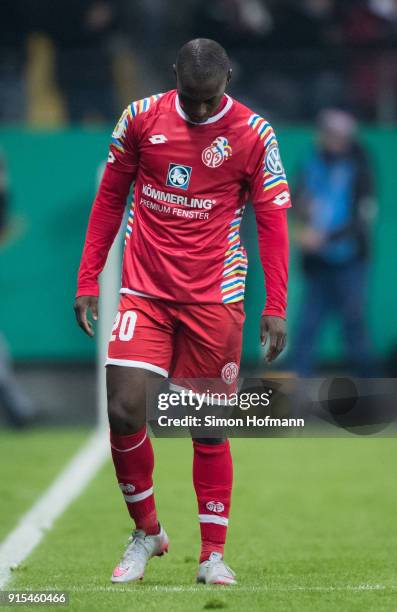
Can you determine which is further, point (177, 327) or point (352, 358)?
point (352, 358)

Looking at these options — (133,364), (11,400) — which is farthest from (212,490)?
(11,400)

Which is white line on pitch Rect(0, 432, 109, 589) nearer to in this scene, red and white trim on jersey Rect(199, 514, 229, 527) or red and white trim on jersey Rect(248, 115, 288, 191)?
red and white trim on jersey Rect(199, 514, 229, 527)

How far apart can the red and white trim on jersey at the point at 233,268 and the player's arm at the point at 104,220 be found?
46 centimetres

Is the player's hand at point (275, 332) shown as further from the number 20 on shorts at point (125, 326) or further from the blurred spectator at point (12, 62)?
the blurred spectator at point (12, 62)

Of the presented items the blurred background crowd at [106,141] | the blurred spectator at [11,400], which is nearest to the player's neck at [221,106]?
the blurred spectator at [11,400]

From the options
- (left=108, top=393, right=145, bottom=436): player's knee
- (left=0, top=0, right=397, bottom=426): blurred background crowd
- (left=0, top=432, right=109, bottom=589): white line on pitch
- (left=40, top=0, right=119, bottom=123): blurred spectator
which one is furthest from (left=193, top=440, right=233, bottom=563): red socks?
(left=40, top=0, right=119, bottom=123): blurred spectator

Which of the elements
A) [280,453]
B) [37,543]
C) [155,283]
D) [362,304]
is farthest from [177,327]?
[362,304]

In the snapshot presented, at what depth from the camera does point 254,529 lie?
23.7ft

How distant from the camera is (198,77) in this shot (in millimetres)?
5254

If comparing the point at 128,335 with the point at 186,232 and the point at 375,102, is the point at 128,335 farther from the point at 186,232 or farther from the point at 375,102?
the point at 375,102

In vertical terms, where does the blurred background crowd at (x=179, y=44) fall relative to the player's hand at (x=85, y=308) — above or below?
above

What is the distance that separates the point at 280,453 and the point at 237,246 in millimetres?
4751

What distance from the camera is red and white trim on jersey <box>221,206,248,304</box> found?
222 inches

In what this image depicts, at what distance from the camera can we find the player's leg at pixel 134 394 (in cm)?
550
